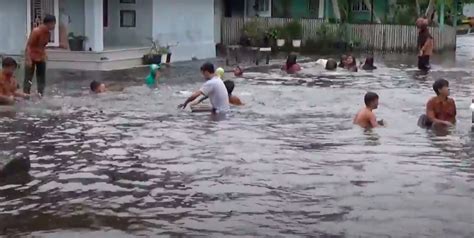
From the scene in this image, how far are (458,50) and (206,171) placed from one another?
3242 centimetres

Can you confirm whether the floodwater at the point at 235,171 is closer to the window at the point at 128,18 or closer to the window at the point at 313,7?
the window at the point at 128,18

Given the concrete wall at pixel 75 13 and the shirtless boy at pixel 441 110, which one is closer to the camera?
the shirtless boy at pixel 441 110

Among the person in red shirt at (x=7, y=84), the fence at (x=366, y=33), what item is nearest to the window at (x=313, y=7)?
the fence at (x=366, y=33)

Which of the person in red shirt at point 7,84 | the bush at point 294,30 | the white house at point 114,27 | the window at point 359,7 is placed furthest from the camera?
the window at point 359,7

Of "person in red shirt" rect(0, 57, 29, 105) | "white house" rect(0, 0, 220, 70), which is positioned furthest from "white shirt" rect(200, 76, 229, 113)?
"white house" rect(0, 0, 220, 70)

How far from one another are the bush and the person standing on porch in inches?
872

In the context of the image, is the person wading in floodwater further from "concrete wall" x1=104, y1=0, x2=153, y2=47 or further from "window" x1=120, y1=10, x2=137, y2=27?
"window" x1=120, y1=10, x2=137, y2=27

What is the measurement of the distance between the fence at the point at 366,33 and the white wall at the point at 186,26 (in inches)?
222

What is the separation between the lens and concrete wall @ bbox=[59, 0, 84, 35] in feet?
94.0

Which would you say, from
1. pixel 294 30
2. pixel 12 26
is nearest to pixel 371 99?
pixel 12 26

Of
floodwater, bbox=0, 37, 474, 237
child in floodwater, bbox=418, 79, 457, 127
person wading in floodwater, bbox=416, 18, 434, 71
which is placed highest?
person wading in floodwater, bbox=416, 18, 434, 71

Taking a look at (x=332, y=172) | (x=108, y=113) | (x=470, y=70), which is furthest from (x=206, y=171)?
(x=470, y=70)

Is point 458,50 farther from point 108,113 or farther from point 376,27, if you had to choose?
point 108,113

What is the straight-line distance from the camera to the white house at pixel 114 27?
27.8 metres
